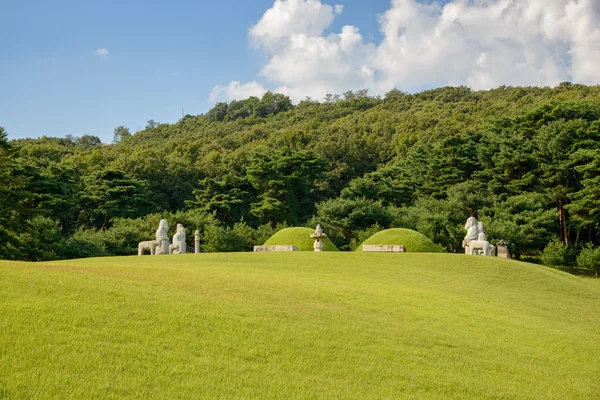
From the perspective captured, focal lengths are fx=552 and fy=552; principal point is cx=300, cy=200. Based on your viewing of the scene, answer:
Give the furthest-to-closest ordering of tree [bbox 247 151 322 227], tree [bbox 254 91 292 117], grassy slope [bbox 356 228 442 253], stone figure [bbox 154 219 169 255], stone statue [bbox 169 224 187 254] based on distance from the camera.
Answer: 1. tree [bbox 254 91 292 117]
2. tree [bbox 247 151 322 227]
3. grassy slope [bbox 356 228 442 253]
4. stone statue [bbox 169 224 187 254]
5. stone figure [bbox 154 219 169 255]

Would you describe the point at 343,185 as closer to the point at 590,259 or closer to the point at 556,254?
the point at 556,254

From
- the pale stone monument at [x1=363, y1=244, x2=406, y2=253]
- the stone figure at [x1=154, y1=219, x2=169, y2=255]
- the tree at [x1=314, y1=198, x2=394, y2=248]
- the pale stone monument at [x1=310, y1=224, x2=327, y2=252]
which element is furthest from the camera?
the tree at [x1=314, y1=198, x2=394, y2=248]

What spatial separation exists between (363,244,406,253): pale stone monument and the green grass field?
12681 millimetres

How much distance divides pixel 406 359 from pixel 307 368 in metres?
2.11

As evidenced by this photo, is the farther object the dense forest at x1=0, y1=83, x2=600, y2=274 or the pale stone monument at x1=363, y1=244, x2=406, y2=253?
the dense forest at x1=0, y1=83, x2=600, y2=274

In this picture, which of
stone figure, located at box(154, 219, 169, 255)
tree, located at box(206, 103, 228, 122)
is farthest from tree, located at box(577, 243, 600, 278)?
tree, located at box(206, 103, 228, 122)

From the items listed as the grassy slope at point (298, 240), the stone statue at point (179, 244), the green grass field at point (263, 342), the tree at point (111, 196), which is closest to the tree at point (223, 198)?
the tree at point (111, 196)

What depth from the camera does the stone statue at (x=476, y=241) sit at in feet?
96.1

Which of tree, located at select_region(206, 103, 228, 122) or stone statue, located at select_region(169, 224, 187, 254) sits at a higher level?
tree, located at select_region(206, 103, 228, 122)

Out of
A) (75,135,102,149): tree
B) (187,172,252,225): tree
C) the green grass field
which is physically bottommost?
the green grass field

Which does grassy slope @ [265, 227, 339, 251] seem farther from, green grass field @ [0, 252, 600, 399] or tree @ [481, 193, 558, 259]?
green grass field @ [0, 252, 600, 399]

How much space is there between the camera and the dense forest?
4262 centimetres

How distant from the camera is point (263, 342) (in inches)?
371

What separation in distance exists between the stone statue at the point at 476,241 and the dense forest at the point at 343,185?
12341 mm
